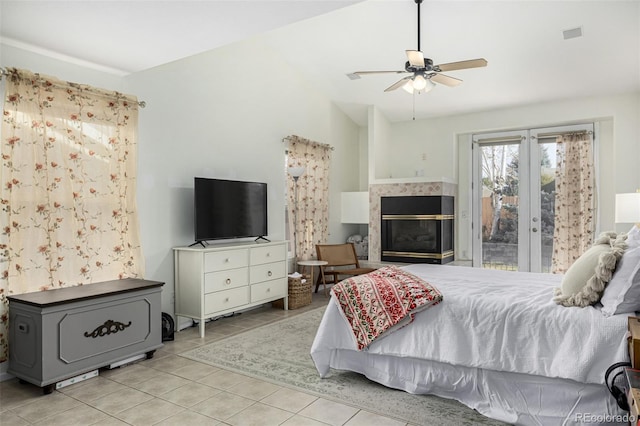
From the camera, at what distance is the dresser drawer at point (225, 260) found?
4047 millimetres

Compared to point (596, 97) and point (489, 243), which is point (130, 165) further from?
point (596, 97)

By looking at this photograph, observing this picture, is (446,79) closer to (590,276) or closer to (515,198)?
(590,276)

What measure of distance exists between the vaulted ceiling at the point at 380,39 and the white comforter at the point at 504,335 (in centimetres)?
197

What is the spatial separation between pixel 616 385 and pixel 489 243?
4.47 m

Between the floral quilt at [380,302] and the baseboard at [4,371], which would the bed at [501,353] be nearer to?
the floral quilt at [380,302]

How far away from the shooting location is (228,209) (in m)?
4.58

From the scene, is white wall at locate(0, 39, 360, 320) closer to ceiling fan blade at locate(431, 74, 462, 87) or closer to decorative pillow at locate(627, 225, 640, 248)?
A: ceiling fan blade at locate(431, 74, 462, 87)

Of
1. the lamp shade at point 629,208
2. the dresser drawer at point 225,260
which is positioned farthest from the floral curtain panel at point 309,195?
the lamp shade at point 629,208

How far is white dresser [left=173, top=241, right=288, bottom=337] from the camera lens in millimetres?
4020

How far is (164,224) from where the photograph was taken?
13.6 ft

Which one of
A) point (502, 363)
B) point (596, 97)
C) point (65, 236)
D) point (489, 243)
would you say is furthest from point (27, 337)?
point (596, 97)

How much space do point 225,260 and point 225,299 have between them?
396 millimetres

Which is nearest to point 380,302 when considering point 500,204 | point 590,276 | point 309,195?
point 590,276

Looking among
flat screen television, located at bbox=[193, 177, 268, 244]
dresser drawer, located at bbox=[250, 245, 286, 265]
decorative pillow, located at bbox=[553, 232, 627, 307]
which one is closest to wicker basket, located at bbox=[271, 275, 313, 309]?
dresser drawer, located at bbox=[250, 245, 286, 265]
